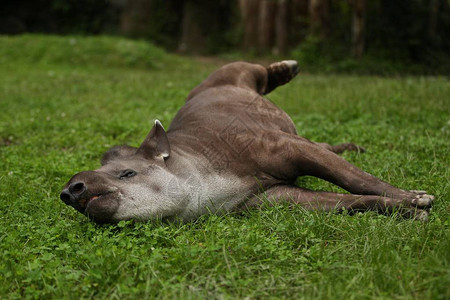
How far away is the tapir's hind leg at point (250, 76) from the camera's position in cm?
618

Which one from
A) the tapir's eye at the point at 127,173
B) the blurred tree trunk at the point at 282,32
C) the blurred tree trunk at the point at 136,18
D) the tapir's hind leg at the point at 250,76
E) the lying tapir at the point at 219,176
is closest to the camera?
the lying tapir at the point at 219,176

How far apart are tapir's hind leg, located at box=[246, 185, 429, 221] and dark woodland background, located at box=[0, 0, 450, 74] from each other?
11066 mm

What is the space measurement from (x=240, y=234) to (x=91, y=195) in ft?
3.35

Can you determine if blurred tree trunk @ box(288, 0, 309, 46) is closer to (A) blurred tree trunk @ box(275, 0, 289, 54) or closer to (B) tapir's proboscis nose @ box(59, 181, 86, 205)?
(A) blurred tree trunk @ box(275, 0, 289, 54)

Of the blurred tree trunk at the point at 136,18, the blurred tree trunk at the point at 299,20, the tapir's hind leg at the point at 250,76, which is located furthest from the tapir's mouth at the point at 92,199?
the blurred tree trunk at the point at 136,18

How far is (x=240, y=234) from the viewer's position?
362 centimetres

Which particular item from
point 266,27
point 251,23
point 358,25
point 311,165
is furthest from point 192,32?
point 311,165

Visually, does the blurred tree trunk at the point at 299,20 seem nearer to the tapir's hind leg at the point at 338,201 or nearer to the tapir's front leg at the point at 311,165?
the tapir's front leg at the point at 311,165

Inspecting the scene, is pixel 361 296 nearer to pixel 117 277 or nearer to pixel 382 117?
pixel 117 277

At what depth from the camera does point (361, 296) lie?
284 cm

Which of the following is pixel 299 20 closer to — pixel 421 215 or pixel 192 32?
pixel 192 32

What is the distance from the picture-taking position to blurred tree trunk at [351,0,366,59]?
15172mm

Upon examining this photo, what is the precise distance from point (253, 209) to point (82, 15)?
24059 mm

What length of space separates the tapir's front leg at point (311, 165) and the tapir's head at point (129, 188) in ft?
2.68
